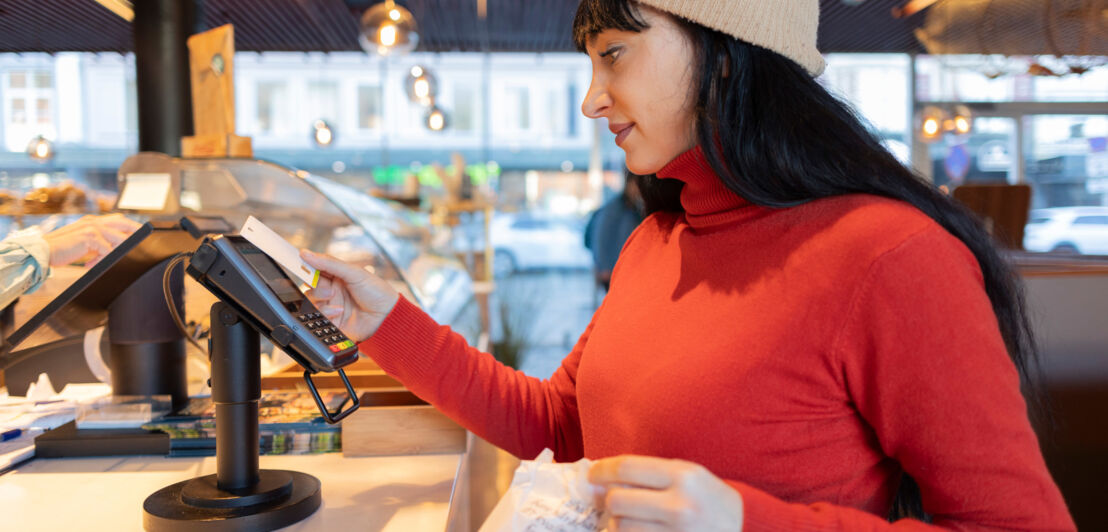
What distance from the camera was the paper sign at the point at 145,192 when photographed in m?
2.17

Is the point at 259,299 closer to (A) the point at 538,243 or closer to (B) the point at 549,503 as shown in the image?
(B) the point at 549,503

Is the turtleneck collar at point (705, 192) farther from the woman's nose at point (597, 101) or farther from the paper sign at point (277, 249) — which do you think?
the paper sign at point (277, 249)

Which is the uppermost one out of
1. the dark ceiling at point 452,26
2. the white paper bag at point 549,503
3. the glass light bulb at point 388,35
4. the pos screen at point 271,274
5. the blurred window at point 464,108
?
the dark ceiling at point 452,26

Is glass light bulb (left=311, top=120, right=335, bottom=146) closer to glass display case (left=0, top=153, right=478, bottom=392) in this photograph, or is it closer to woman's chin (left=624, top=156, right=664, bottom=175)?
glass display case (left=0, top=153, right=478, bottom=392)

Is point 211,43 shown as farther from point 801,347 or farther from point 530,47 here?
point 530,47

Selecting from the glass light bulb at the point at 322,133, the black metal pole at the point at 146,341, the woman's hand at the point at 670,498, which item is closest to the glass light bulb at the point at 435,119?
the glass light bulb at the point at 322,133

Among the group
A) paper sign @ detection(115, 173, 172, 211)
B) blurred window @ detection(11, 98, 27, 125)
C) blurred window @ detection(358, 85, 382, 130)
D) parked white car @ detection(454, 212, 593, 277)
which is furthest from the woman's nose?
blurred window @ detection(358, 85, 382, 130)

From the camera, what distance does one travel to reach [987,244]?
973 mm

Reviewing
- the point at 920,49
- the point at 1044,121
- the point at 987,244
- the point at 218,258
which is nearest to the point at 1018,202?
the point at 1044,121

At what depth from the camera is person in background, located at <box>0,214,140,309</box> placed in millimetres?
1325

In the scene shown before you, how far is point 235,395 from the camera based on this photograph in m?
1.00

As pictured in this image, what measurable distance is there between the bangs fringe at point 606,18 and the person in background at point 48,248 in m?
0.92

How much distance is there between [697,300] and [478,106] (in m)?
10.2

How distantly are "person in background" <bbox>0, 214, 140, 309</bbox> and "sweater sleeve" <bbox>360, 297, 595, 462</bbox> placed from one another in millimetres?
557
